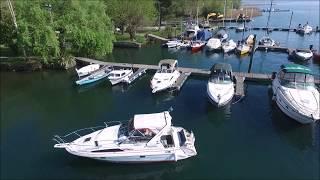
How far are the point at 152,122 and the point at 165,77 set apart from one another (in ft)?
50.6

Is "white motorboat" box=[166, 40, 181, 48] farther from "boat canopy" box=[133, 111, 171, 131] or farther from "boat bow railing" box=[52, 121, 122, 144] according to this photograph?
"boat canopy" box=[133, 111, 171, 131]

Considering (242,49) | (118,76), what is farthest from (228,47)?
(118,76)

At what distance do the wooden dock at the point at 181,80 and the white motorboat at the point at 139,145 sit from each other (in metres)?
14.1

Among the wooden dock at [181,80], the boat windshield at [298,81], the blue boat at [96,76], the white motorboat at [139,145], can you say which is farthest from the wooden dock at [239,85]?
the blue boat at [96,76]

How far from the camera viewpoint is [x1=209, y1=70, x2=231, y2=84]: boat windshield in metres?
37.8

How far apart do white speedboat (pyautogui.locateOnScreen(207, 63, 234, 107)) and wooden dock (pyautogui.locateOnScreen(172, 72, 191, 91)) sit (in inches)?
190

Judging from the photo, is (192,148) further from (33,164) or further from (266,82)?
(266,82)

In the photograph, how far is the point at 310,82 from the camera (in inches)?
1375

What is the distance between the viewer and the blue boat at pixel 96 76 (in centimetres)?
4381

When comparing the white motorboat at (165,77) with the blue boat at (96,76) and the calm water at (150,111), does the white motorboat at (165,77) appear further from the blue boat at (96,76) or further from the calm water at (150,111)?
the blue boat at (96,76)

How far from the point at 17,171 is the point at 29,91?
1982cm

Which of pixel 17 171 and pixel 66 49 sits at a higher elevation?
pixel 66 49

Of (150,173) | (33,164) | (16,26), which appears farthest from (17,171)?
(16,26)

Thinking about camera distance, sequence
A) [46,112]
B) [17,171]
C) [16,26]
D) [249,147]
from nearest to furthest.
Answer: [17,171], [249,147], [46,112], [16,26]
